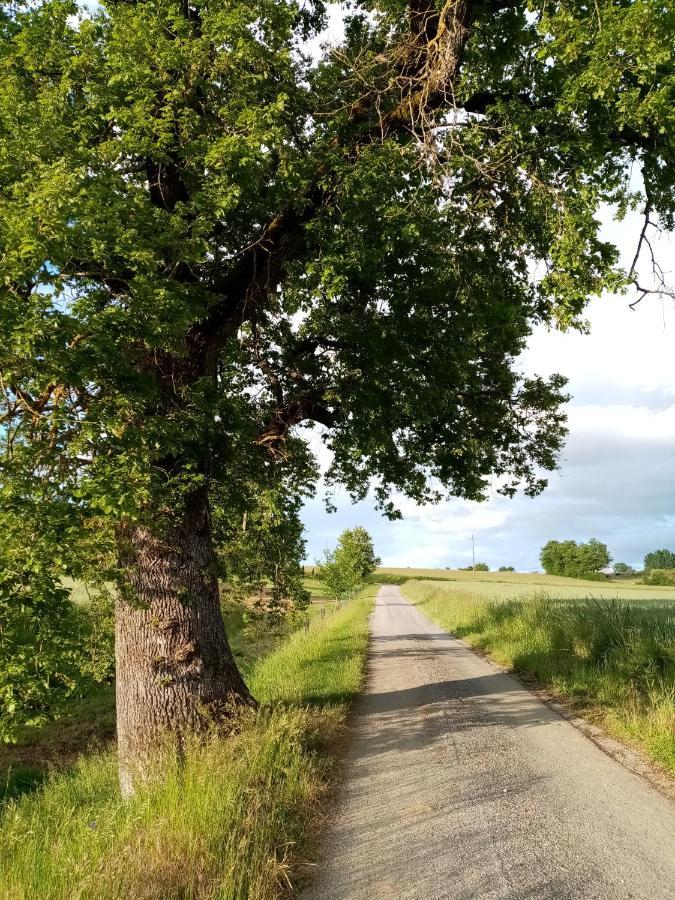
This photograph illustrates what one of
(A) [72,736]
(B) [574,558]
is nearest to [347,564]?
(A) [72,736]

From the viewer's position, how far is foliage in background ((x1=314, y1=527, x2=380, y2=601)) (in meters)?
36.8

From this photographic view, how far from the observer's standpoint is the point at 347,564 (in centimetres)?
4334

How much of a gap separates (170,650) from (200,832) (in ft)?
10.2

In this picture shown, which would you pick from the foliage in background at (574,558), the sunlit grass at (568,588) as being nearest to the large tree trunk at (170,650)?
the sunlit grass at (568,588)

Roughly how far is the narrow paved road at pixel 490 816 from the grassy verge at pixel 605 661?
0.64 meters

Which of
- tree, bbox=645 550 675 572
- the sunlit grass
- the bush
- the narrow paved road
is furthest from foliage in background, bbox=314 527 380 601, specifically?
tree, bbox=645 550 675 572

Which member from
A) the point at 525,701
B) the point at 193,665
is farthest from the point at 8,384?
the point at 525,701

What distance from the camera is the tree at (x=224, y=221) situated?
484 centimetres

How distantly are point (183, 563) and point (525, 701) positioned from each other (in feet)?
19.7

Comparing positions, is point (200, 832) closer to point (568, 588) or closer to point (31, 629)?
point (31, 629)

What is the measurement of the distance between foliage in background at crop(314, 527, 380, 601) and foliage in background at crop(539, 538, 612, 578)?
8258 centimetres

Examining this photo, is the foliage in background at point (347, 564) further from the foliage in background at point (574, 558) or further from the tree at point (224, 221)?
the foliage in background at point (574, 558)

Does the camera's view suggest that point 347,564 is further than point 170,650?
Yes

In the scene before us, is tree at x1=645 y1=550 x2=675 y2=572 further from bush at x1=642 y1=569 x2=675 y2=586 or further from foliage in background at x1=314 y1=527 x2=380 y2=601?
foliage in background at x1=314 y1=527 x2=380 y2=601
